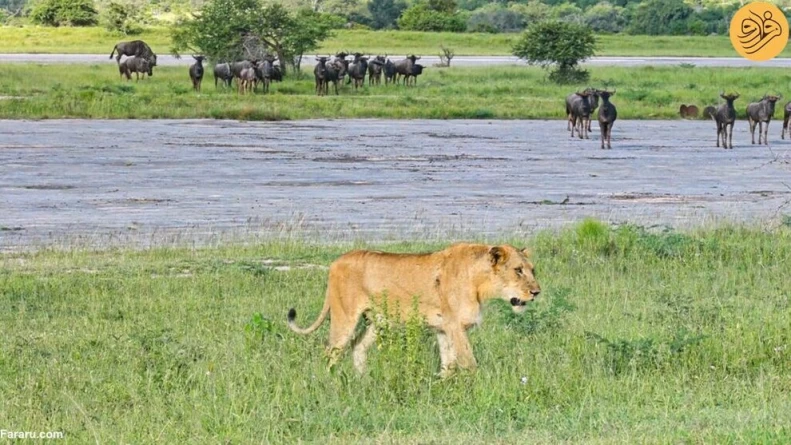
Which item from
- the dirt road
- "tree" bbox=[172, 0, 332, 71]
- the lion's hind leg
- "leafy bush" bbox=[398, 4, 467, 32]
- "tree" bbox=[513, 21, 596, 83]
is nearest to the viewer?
the lion's hind leg

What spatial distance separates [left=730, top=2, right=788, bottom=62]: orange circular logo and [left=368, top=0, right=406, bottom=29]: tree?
31046mm

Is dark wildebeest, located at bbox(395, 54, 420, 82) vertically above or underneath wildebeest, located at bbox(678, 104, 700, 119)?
above

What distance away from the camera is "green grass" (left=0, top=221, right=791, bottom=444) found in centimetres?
789

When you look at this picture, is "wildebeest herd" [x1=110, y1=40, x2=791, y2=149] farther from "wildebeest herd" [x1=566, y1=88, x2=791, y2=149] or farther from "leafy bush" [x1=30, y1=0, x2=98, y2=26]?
"leafy bush" [x1=30, y1=0, x2=98, y2=26]

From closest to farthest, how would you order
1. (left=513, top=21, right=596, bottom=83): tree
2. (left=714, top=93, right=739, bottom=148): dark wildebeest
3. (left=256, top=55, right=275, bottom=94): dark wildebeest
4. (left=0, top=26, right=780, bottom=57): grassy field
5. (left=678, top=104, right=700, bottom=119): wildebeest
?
(left=714, top=93, right=739, bottom=148): dark wildebeest → (left=678, top=104, right=700, bottom=119): wildebeest → (left=256, top=55, right=275, bottom=94): dark wildebeest → (left=513, top=21, right=596, bottom=83): tree → (left=0, top=26, right=780, bottom=57): grassy field

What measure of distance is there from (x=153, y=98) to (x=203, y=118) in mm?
4075

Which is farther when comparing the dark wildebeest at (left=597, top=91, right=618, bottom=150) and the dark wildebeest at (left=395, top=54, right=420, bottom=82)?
the dark wildebeest at (left=395, top=54, right=420, bottom=82)

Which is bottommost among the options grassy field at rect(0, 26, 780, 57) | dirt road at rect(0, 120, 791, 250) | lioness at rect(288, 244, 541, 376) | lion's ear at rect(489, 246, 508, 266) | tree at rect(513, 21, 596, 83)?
grassy field at rect(0, 26, 780, 57)

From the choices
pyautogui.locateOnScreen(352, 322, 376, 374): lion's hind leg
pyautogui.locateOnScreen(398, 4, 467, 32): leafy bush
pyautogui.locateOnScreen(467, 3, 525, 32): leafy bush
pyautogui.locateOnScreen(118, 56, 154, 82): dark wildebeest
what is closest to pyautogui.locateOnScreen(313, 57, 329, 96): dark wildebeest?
pyautogui.locateOnScreen(118, 56, 154, 82): dark wildebeest

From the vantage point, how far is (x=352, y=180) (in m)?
25.2

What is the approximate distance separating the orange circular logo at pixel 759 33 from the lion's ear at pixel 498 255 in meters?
74.9

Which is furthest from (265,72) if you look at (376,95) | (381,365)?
(381,365)

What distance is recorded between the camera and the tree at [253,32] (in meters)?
55.6

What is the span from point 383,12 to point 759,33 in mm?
36559
